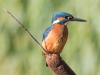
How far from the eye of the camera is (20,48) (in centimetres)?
255

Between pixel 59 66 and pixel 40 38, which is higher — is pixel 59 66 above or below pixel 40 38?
above

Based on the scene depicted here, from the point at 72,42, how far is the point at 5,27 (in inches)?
23.8

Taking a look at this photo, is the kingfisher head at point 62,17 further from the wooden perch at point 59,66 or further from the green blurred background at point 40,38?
the green blurred background at point 40,38

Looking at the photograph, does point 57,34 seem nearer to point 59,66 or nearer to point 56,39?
point 56,39

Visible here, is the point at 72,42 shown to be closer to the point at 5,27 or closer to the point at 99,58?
the point at 99,58

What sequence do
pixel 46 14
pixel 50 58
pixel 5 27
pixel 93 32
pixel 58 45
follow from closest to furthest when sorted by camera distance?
pixel 50 58, pixel 58 45, pixel 93 32, pixel 46 14, pixel 5 27

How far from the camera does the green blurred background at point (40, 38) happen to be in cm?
222

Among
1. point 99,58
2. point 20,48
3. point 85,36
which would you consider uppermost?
point 20,48

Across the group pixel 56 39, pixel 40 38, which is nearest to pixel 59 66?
pixel 56 39

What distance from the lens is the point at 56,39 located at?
1.48 m

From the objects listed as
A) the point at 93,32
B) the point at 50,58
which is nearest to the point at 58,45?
the point at 50,58

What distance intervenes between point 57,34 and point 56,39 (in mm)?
30

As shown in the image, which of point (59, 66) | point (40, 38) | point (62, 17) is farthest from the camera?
point (40, 38)

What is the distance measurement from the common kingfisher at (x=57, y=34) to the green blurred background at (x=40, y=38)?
2.22ft
